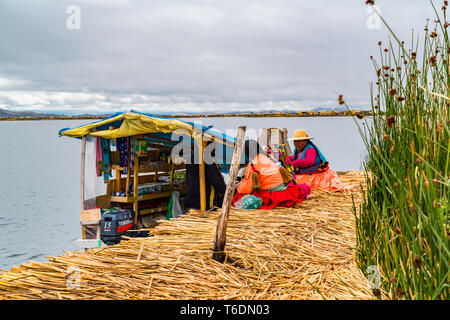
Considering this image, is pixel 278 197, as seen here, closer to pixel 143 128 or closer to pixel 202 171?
pixel 202 171

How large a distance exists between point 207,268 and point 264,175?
3.24m

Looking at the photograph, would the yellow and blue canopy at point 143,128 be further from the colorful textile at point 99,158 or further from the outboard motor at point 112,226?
the outboard motor at point 112,226

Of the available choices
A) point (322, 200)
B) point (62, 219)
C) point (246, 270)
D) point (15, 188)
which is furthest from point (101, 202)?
point (15, 188)

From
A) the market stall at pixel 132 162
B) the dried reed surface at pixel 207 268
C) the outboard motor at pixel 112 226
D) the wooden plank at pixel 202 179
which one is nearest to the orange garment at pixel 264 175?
the wooden plank at pixel 202 179

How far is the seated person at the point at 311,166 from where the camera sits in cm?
829

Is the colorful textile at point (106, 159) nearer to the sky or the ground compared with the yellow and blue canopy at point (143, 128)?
nearer to the ground

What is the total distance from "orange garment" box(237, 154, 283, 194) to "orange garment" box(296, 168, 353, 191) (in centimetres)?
206

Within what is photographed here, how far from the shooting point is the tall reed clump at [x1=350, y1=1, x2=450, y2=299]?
224 cm

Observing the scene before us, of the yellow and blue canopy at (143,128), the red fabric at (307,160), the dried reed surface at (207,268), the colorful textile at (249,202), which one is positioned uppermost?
the yellow and blue canopy at (143,128)

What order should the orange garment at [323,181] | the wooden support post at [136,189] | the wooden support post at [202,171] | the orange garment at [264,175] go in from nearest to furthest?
the orange garment at [264,175]
the wooden support post at [202,171]
the wooden support post at [136,189]
the orange garment at [323,181]

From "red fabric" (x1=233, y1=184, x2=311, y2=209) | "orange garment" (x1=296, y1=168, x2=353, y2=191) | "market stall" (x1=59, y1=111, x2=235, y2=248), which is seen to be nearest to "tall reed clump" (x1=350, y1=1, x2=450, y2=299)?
"red fabric" (x1=233, y1=184, x2=311, y2=209)

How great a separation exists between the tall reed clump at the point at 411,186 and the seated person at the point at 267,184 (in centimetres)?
319

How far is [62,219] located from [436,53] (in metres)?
20.6

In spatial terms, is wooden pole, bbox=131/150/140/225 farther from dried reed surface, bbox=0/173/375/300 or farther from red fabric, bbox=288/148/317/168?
red fabric, bbox=288/148/317/168
